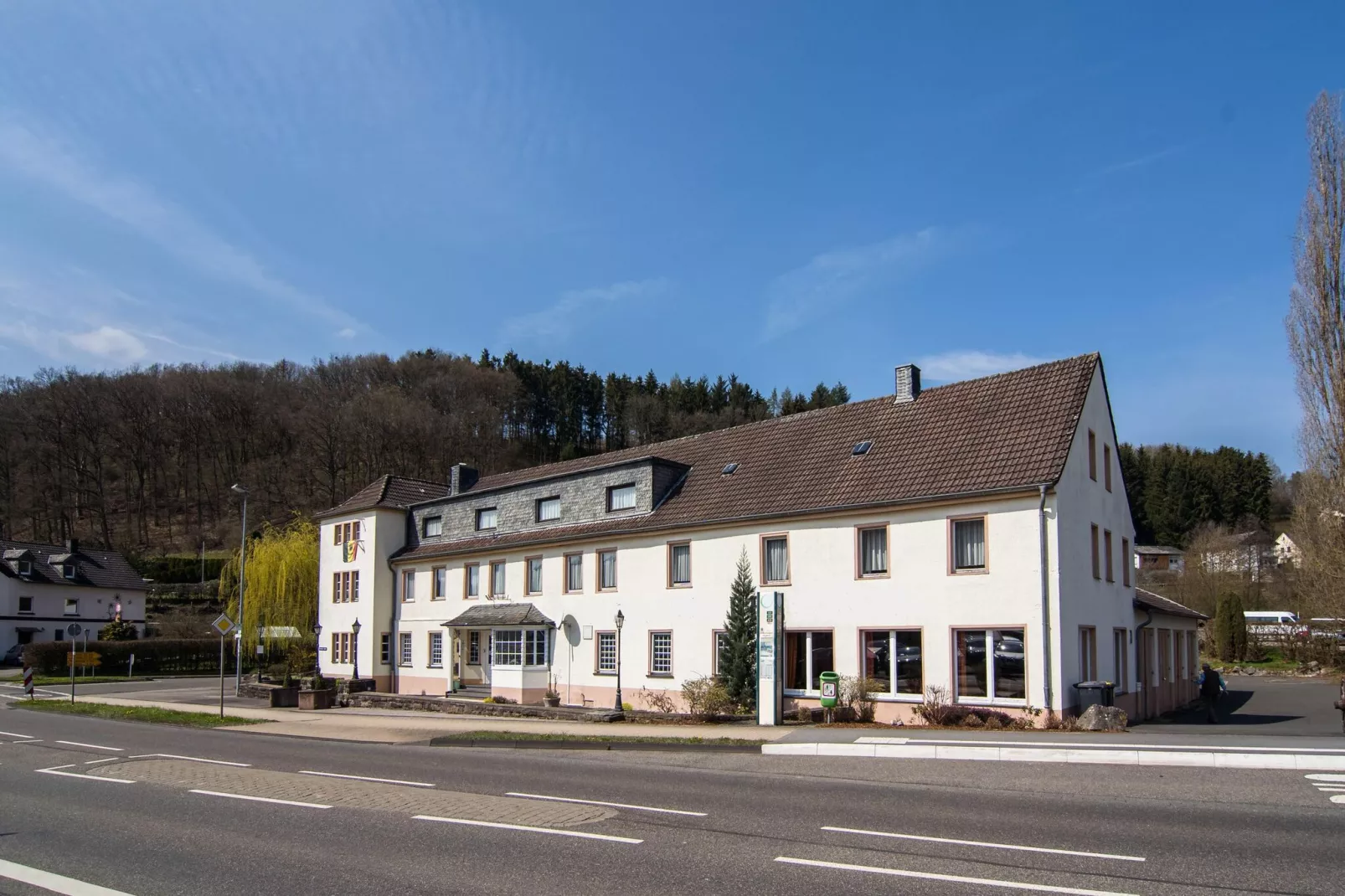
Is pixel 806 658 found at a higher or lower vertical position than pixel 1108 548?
lower

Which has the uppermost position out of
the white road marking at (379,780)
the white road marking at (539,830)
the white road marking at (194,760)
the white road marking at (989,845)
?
the white road marking at (989,845)

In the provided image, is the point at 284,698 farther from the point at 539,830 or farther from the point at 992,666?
the point at 539,830

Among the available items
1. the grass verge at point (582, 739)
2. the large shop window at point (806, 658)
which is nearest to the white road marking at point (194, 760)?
the grass verge at point (582, 739)

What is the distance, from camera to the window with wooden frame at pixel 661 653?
29.1 metres

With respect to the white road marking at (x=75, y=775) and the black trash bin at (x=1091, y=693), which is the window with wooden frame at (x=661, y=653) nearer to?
the black trash bin at (x=1091, y=693)

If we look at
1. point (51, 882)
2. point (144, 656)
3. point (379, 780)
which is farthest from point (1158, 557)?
point (51, 882)

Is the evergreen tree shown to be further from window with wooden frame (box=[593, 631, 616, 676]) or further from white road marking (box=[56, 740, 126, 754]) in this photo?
white road marking (box=[56, 740, 126, 754])

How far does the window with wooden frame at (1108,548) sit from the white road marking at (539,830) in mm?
20151

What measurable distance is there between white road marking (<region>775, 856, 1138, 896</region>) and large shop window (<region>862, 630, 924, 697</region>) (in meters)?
15.6

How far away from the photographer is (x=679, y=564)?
2958 cm

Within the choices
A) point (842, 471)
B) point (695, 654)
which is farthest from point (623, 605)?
point (842, 471)

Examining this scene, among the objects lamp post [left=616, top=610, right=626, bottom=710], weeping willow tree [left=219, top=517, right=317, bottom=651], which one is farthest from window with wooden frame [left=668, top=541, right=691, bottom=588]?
weeping willow tree [left=219, top=517, right=317, bottom=651]

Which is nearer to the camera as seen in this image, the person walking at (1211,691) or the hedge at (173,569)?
the person walking at (1211,691)

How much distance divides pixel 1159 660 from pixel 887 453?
12.8 meters
